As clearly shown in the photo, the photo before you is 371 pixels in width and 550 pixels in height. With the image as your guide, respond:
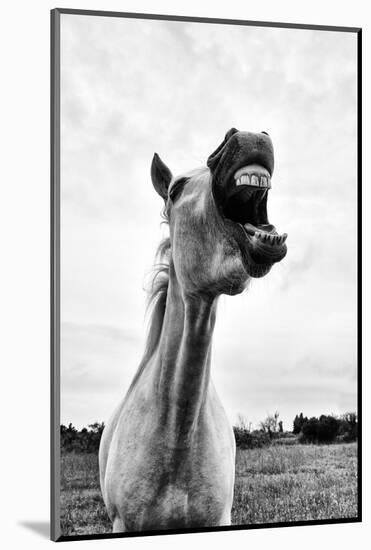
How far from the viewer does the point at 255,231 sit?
376 centimetres

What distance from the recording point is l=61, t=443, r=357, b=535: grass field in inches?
204

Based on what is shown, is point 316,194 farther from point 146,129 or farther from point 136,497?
point 136,497

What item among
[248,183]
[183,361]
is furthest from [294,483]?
[248,183]

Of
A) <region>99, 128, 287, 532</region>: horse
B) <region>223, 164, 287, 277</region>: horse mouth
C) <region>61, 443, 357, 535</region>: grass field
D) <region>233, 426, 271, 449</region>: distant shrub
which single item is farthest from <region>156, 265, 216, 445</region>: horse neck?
<region>233, 426, 271, 449</region>: distant shrub

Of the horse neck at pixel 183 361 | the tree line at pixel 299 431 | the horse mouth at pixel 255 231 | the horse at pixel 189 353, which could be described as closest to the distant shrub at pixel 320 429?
the tree line at pixel 299 431

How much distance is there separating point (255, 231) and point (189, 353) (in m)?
0.71

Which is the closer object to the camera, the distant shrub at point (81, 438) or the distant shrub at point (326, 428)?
the distant shrub at point (81, 438)

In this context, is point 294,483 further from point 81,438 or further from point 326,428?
point 81,438

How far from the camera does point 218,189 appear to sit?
3.81 m

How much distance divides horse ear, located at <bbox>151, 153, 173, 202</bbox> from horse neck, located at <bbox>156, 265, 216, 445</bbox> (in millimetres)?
470

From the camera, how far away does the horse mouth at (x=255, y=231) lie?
368 centimetres

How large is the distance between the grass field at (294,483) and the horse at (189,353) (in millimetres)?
479

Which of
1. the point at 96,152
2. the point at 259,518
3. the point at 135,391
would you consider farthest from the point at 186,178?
the point at 259,518

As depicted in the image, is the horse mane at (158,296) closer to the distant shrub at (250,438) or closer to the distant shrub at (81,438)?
the distant shrub at (81,438)
